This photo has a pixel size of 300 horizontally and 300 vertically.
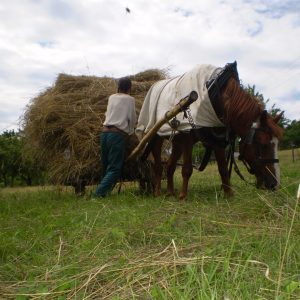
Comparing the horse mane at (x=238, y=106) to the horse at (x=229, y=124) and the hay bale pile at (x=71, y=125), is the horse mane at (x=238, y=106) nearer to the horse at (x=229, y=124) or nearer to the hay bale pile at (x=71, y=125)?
the horse at (x=229, y=124)

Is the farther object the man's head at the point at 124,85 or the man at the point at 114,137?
the man's head at the point at 124,85

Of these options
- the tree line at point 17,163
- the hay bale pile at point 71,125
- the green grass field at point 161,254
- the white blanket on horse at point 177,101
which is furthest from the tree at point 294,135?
the green grass field at point 161,254

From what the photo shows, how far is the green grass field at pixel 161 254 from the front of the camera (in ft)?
6.07

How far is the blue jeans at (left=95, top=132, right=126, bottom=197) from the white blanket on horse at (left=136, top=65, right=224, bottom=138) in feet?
1.30

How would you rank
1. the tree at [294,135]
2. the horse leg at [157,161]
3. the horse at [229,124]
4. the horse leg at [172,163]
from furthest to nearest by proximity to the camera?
the tree at [294,135] → the horse leg at [157,161] → the horse leg at [172,163] → the horse at [229,124]

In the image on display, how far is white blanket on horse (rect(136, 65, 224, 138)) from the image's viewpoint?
4.78m

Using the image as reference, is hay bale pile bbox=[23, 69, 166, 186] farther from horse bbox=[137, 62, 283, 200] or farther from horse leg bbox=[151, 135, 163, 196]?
horse bbox=[137, 62, 283, 200]

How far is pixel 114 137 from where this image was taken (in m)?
5.66

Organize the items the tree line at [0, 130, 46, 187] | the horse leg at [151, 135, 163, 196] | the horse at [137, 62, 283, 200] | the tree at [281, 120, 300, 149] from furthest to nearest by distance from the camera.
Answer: the tree at [281, 120, 300, 149] → the tree line at [0, 130, 46, 187] → the horse leg at [151, 135, 163, 196] → the horse at [137, 62, 283, 200]

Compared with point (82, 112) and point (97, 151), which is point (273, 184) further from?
point (82, 112)

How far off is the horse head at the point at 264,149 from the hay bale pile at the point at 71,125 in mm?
2039

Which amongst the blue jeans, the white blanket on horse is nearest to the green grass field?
the white blanket on horse

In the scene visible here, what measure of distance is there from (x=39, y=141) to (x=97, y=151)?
3.40 ft

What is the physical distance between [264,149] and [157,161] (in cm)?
191
